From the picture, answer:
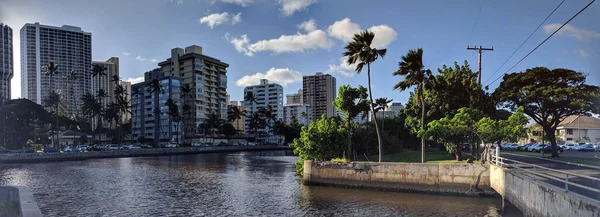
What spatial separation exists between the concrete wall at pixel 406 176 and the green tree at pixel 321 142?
84.0 inches

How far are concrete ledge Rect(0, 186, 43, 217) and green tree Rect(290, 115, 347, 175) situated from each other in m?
23.0

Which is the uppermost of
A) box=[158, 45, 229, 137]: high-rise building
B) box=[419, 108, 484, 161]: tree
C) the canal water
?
box=[158, 45, 229, 137]: high-rise building

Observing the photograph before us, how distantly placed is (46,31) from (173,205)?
169300 mm

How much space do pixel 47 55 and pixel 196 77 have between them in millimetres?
67476

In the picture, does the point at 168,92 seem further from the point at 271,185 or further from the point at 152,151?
the point at 271,185

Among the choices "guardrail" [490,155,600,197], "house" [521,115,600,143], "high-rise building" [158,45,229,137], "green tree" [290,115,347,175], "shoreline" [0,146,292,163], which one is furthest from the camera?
"high-rise building" [158,45,229,137]

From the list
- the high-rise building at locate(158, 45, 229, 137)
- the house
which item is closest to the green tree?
the house

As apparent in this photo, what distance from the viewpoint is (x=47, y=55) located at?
157750 mm

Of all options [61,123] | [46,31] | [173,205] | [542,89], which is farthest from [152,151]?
[46,31]

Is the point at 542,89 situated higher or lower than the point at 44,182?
higher

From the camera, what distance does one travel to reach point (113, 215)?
21031mm

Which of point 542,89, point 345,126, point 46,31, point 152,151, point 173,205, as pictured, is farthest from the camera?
point 46,31

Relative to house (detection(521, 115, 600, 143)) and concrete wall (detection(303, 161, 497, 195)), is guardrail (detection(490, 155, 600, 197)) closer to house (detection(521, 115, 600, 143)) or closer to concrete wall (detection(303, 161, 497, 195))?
concrete wall (detection(303, 161, 497, 195))

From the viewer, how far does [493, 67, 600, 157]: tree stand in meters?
36.2
